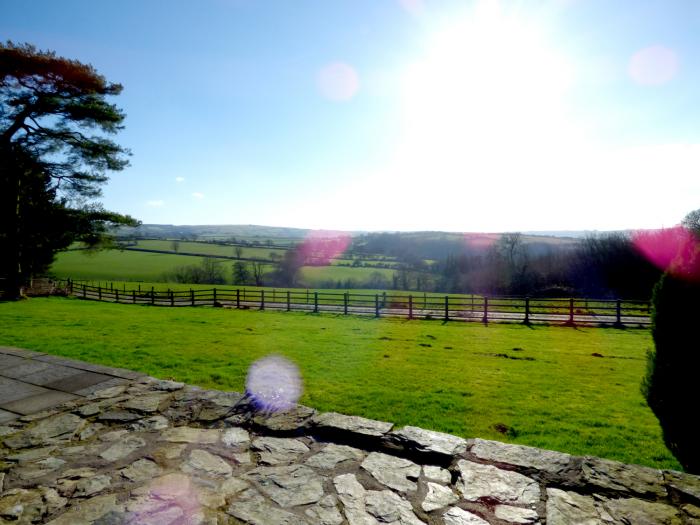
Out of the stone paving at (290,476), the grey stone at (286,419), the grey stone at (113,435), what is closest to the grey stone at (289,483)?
the stone paving at (290,476)

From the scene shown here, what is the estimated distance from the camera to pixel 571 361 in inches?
370

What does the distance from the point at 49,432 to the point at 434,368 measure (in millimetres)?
6639

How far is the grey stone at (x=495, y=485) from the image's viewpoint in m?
2.43

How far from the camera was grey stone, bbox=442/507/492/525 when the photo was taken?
7.23 feet

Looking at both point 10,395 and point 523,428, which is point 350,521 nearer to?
point 523,428

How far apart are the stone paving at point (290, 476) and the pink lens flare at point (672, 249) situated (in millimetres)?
1785

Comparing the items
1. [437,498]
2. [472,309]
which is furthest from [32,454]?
[472,309]

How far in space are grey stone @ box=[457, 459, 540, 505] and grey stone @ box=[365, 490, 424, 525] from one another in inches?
16.8

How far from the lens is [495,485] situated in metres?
2.55

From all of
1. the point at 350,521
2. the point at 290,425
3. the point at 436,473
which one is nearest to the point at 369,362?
the point at 290,425

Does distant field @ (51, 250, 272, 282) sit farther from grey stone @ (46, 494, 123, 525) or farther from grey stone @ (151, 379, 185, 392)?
grey stone @ (46, 494, 123, 525)

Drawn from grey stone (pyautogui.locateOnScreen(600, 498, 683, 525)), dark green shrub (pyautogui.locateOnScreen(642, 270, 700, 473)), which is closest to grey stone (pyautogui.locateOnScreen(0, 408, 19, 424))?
grey stone (pyautogui.locateOnScreen(600, 498, 683, 525))

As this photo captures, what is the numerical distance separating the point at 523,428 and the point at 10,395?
6.24 metres

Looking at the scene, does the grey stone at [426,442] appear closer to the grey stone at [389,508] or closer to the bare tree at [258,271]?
the grey stone at [389,508]
